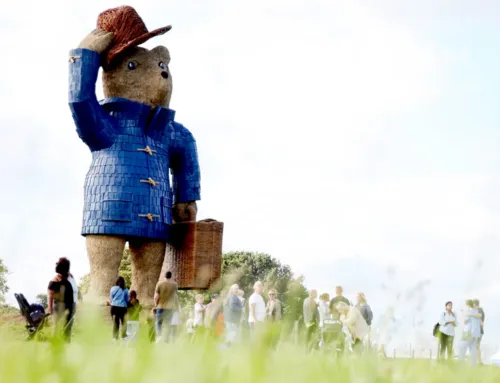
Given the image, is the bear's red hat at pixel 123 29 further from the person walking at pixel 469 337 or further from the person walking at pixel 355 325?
the person walking at pixel 469 337

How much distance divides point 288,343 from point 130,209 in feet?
30.6

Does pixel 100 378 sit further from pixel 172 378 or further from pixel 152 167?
pixel 152 167

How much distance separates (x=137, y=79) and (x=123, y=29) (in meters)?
0.84

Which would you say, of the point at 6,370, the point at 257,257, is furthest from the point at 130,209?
the point at 257,257

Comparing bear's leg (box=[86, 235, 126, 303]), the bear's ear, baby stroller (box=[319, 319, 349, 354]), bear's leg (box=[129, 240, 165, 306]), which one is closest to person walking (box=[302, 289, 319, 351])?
baby stroller (box=[319, 319, 349, 354])

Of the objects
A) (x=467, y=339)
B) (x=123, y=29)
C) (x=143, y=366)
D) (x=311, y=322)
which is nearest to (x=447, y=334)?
(x=311, y=322)

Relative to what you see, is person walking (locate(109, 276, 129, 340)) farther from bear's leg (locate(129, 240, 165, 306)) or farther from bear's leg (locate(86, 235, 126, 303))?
bear's leg (locate(129, 240, 165, 306))

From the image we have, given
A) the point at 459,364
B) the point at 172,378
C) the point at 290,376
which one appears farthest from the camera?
the point at 459,364

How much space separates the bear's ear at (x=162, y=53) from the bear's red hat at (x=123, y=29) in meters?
0.22

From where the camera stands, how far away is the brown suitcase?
1119 cm

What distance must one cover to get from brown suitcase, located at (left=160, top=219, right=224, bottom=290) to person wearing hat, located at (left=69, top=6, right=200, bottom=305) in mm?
236

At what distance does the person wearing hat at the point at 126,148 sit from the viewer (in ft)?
35.2

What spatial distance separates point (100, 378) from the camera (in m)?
1.02

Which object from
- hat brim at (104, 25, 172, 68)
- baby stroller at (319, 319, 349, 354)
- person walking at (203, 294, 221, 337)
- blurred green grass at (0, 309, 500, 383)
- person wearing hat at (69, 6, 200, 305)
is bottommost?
baby stroller at (319, 319, 349, 354)
